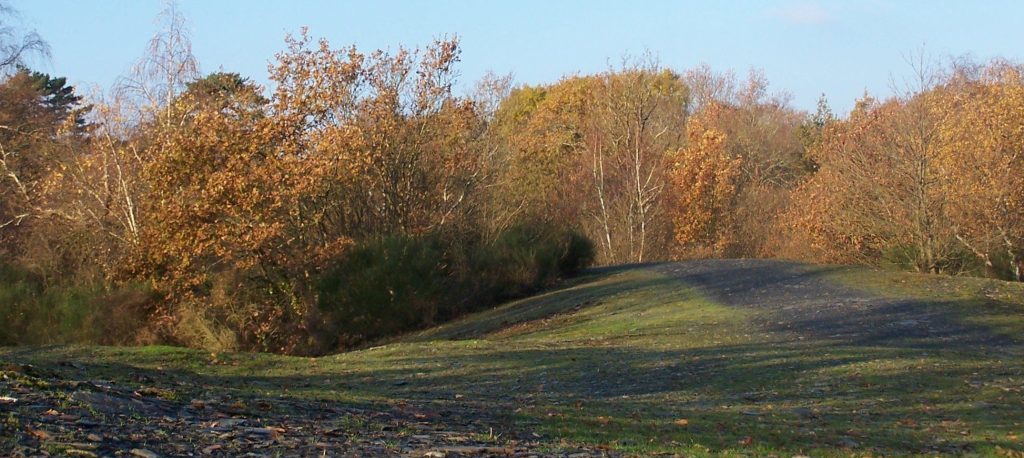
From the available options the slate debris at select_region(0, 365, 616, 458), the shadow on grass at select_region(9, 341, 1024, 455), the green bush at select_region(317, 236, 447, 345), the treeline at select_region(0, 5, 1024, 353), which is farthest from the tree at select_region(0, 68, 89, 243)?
the slate debris at select_region(0, 365, 616, 458)

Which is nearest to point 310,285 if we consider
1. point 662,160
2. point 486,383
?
point 486,383

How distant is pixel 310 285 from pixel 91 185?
886 cm

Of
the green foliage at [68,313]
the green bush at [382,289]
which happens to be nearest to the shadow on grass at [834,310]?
the green bush at [382,289]

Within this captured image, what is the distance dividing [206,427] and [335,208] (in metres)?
22.3

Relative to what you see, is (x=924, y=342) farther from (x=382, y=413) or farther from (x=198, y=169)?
(x=198, y=169)

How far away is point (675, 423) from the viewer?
1166 cm

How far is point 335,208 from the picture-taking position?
30625 mm

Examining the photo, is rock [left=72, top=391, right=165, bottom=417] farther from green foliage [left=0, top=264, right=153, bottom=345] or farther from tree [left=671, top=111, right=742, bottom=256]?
tree [left=671, top=111, right=742, bottom=256]

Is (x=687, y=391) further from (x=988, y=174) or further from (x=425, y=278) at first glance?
(x=988, y=174)

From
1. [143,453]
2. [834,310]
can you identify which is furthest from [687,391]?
[143,453]

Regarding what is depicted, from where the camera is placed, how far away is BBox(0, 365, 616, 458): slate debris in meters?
7.51

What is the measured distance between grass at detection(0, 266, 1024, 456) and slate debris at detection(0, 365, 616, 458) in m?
0.49

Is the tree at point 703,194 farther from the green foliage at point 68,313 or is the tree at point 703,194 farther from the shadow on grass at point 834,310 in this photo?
the green foliage at point 68,313

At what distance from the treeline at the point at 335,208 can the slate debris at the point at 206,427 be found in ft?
52.3
